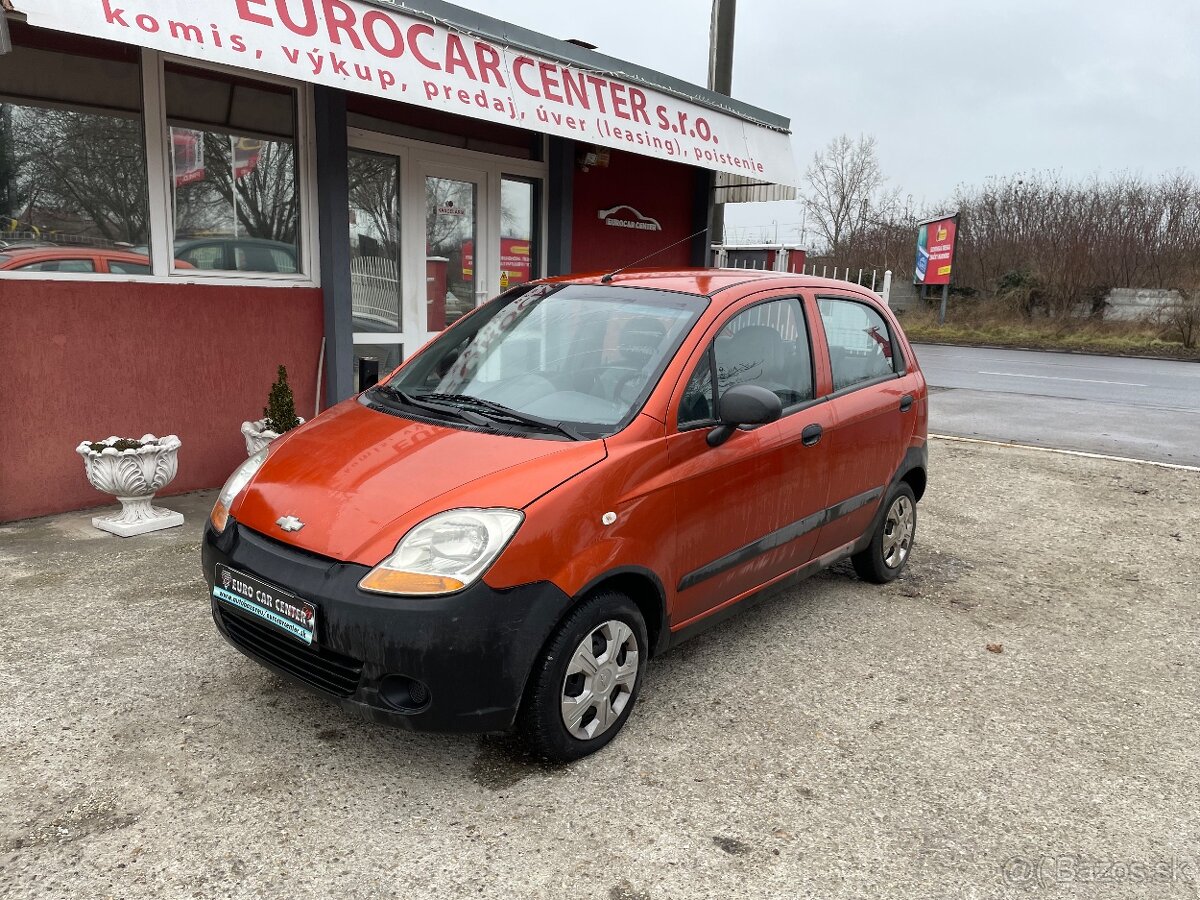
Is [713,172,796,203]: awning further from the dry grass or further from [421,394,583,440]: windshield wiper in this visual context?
the dry grass

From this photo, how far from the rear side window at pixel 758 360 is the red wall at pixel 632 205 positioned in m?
4.87

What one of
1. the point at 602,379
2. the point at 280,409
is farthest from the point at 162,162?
the point at 602,379

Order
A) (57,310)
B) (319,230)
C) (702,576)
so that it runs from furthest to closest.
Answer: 1. (319,230)
2. (57,310)
3. (702,576)

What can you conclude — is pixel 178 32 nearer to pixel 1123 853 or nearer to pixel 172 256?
pixel 172 256

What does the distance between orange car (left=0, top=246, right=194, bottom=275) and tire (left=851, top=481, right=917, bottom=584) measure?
475cm

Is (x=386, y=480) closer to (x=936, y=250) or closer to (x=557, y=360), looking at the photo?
(x=557, y=360)

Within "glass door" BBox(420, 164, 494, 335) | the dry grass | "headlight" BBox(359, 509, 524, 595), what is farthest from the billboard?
"headlight" BBox(359, 509, 524, 595)

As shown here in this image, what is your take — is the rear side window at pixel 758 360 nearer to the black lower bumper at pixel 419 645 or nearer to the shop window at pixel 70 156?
the black lower bumper at pixel 419 645

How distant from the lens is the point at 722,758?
3.04 m

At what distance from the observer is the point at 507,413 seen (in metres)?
3.25

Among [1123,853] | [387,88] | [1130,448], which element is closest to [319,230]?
[387,88]

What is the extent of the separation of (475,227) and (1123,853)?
665 centimetres

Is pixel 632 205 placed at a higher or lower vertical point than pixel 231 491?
higher

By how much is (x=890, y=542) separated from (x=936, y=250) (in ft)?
94.6
